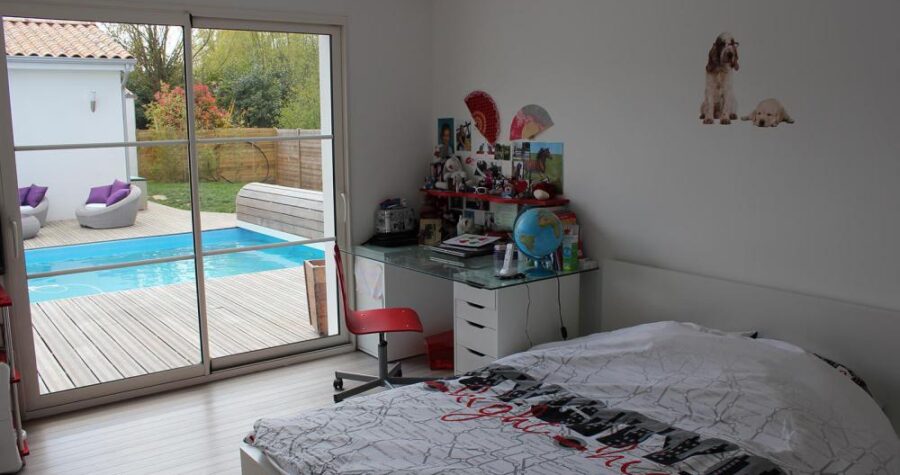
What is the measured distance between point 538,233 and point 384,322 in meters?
0.96

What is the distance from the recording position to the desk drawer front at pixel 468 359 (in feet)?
13.3

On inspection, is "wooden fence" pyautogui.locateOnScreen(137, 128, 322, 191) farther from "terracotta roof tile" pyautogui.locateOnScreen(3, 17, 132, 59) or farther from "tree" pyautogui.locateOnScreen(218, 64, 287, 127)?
"terracotta roof tile" pyautogui.locateOnScreen(3, 17, 132, 59)

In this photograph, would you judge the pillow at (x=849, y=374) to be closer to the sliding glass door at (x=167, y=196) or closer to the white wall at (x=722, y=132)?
the white wall at (x=722, y=132)

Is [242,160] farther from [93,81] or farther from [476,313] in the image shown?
[476,313]

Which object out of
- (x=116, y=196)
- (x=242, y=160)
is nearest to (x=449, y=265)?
(x=242, y=160)

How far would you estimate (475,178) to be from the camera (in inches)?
196

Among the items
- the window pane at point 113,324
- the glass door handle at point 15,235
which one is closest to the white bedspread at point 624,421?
the window pane at point 113,324

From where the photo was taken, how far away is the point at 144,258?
432 cm

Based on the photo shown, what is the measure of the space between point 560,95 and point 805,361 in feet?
6.52

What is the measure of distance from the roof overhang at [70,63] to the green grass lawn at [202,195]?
0.64 meters

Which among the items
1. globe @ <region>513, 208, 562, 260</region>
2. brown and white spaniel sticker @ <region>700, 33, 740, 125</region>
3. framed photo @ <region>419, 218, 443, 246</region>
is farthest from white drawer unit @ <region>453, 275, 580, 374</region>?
brown and white spaniel sticker @ <region>700, 33, 740, 125</region>

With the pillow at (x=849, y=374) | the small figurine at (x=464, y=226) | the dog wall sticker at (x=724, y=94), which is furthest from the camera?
the small figurine at (x=464, y=226)

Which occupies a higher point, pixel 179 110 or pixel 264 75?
pixel 264 75

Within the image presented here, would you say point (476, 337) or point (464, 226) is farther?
point (464, 226)
